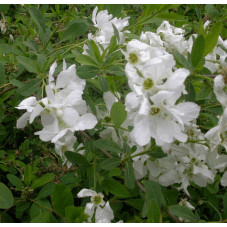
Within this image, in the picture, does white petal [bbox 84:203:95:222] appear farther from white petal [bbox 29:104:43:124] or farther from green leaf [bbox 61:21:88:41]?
green leaf [bbox 61:21:88:41]

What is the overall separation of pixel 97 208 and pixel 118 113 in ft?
1.19

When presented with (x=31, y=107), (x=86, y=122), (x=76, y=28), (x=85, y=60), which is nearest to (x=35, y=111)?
(x=31, y=107)

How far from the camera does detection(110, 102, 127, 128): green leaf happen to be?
41.3 inches

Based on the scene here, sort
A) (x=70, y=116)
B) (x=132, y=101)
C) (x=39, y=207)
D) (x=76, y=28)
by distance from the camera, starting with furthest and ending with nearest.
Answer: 1. (x=76, y=28)
2. (x=39, y=207)
3. (x=70, y=116)
4. (x=132, y=101)

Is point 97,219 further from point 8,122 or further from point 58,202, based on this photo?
point 8,122

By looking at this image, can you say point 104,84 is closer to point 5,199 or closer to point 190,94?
point 190,94

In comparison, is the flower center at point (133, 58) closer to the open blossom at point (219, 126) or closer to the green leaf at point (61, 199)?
the open blossom at point (219, 126)

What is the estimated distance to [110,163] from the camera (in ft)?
3.83

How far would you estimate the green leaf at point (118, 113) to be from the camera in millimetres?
1049

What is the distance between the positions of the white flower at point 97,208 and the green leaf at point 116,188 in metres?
0.08

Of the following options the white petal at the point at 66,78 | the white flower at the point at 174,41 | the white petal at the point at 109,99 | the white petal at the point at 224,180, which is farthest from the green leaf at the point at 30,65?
the white petal at the point at 224,180

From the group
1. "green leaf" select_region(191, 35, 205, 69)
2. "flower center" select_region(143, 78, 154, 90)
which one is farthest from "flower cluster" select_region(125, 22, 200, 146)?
"green leaf" select_region(191, 35, 205, 69)

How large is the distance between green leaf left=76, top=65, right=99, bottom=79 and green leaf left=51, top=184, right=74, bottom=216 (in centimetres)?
38

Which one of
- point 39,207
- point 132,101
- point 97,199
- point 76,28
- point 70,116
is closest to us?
point 132,101
